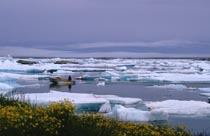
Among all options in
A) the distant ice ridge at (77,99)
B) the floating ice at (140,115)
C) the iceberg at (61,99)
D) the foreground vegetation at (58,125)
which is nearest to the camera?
the foreground vegetation at (58,125)

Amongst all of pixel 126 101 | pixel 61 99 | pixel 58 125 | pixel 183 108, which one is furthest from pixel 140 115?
pixel 58 125

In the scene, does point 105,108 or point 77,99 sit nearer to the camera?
point 105,108

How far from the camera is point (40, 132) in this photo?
575 centimetres

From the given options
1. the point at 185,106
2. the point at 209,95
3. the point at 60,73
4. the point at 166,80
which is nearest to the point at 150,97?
the point at 209,95

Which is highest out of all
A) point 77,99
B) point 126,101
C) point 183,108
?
point 77,99

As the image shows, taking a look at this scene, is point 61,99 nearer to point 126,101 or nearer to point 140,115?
point 126,101

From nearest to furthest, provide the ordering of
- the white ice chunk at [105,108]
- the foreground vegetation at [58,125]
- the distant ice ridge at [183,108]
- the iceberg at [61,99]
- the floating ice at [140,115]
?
the foreground vegetation at [58,125] < the floating ice at [140,115] < the white ice chunk at [105,108] < the distant ice ridge at [183,108] < the iceberg at [61,99]

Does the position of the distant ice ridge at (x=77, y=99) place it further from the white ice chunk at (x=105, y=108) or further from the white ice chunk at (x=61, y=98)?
the white ice chunk at (x=105, y=108)

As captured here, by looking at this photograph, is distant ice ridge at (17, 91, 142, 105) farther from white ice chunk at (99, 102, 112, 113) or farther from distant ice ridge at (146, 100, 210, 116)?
distant ice ridge at (146, 100, 210, 116)

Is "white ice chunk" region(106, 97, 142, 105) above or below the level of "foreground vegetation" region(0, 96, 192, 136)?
below

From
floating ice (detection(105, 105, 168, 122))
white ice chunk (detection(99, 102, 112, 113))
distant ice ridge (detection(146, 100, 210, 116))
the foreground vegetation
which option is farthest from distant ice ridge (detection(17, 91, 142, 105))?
the foreground vegetation

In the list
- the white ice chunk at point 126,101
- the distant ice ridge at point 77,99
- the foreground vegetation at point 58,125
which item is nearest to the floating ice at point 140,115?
the distant ice ridge at point 77,99

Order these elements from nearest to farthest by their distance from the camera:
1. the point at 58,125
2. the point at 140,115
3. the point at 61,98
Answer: the point at 58,125 < the point at 140,115 < the point at 61,98

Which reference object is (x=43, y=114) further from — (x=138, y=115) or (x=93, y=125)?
(x=138, y=115)
